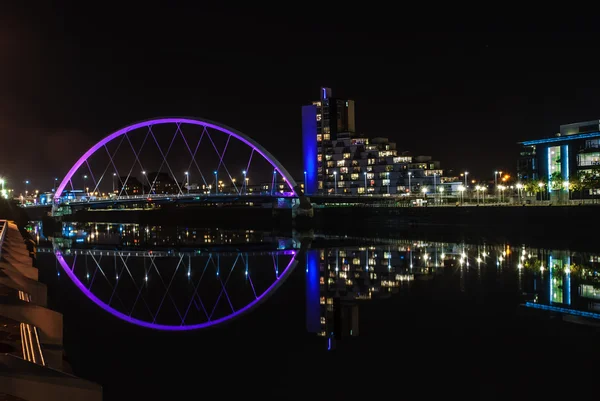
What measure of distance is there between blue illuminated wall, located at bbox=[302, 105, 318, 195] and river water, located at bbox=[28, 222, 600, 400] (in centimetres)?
9496

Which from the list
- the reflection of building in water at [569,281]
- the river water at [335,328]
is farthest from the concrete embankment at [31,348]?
the reflection of building in water at [569,281]

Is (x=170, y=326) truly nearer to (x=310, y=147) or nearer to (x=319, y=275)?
(x=319, y=275)

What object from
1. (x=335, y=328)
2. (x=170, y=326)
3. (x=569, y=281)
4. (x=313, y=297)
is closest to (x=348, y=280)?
(x=313, y=297)

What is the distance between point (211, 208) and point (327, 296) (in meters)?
74.9

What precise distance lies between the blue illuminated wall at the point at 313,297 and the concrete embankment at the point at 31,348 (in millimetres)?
6115

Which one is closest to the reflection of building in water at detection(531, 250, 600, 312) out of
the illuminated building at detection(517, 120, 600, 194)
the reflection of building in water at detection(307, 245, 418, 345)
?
the reflection of building in water at detection(307, 245, 418, 345)

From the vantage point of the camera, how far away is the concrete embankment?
6152mm

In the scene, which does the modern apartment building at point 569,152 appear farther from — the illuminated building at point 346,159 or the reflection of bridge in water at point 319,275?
the reflection of bridge in water at point 319,275

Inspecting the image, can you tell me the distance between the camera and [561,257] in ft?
102

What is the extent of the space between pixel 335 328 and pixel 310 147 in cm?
11133

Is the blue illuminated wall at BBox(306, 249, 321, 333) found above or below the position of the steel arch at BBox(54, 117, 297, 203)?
below

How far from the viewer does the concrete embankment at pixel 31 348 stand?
6.15 metres

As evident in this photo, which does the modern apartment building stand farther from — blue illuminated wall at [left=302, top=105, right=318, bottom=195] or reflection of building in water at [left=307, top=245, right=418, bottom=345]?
blue illuminated wall at [left=302, top=105, right=318, bottom=195]

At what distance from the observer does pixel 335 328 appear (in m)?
14.5
